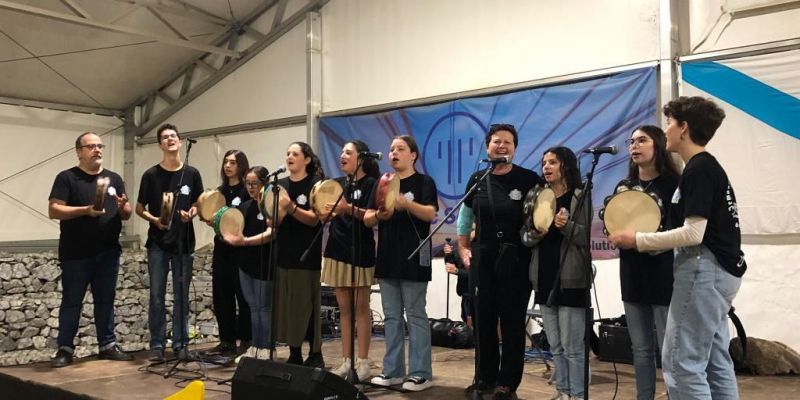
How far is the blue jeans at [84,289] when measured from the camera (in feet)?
16.6

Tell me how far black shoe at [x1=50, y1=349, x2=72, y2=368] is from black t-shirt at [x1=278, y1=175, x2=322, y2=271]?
1.94 meters

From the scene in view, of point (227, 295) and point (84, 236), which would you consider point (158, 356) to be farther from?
point (84, 236)

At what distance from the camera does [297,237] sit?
14.4 feet

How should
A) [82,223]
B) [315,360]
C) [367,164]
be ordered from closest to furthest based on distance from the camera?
[367,164] < [315,360] < [82,223]

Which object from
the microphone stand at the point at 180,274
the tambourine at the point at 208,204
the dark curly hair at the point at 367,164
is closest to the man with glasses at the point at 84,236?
the microphone stand at the point at 180,274

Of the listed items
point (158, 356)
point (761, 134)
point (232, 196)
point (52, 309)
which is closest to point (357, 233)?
point (232, 196)

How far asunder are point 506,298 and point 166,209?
8.39 ft

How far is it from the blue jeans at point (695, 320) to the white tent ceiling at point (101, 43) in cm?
744

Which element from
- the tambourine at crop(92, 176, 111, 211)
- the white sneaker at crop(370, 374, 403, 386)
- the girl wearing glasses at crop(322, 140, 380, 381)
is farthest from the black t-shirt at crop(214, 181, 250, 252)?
the white sneaker at crop(370, 374, 403, 386)

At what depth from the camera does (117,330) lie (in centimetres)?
661

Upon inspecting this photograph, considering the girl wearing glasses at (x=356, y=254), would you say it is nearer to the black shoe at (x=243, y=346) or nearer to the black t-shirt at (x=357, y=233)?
the black t-shirt at (x=357, y=233)

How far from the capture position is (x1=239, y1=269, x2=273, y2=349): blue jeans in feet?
15.8

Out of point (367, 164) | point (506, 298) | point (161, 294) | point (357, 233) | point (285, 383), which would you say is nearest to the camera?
point (285, 383)

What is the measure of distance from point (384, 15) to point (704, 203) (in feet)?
20.5
